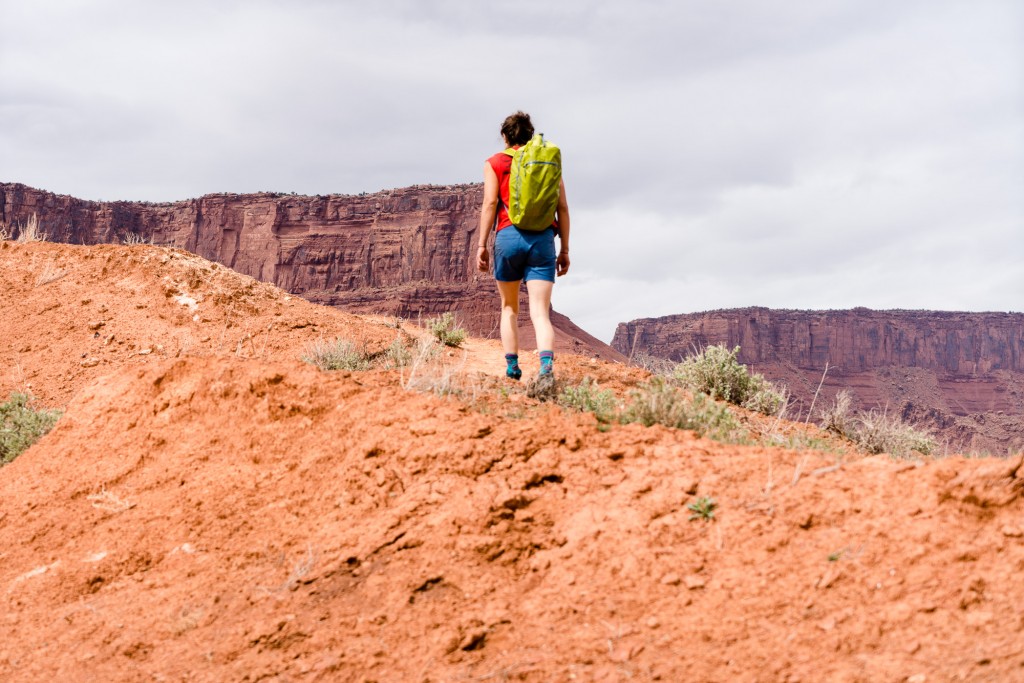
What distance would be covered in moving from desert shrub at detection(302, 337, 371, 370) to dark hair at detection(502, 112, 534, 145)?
6.88ft

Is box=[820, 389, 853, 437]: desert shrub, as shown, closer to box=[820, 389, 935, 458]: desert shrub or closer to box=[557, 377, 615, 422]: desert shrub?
box=[820, 389, 935, 458]: desert shrub

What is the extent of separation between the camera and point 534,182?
594 cm

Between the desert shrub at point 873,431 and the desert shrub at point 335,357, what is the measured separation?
4115mm

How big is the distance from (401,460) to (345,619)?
97 cm

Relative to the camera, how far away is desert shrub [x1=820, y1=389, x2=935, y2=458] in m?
7.15

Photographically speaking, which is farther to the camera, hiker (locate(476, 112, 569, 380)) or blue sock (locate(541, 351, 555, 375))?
hiker (locate(476, 112, 569, 380))

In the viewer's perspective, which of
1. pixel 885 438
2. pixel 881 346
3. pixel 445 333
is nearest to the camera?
pixel 885 438

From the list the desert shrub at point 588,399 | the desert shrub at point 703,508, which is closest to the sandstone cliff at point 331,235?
the desert shrub at point 588,399

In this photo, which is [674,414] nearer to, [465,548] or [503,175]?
[465,548]

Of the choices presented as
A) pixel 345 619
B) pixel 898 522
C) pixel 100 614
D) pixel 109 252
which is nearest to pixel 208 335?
pixel 109 252

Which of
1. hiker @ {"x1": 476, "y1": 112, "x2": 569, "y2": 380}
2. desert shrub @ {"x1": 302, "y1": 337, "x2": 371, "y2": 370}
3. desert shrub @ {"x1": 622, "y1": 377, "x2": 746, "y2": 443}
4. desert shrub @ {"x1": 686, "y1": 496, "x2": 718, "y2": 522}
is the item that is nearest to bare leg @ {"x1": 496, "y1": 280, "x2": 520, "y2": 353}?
hiker @ {"x1": 476, "y1": 112, "x2": 569, "y2": 380}

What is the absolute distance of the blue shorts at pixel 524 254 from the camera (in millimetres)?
6180


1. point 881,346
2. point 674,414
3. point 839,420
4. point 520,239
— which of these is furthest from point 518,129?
point 881,346

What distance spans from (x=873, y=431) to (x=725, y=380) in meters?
1.54
